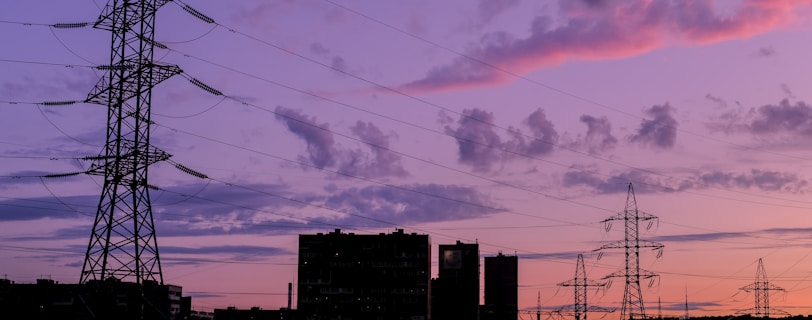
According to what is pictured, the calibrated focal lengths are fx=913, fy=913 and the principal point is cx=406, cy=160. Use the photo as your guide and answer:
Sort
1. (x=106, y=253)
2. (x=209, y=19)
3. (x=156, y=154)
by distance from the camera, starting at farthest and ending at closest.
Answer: (x=209, y=19) < (x=156, y=154) < (x=106, y=253)

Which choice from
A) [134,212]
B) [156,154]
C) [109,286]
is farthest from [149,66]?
[109,286]

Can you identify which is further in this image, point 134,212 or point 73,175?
point 73,175

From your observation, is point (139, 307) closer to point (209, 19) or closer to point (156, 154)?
point (156, 154)

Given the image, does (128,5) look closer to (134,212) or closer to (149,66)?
(149,66)

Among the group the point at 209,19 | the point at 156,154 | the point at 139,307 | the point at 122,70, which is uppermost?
the point at 209,19

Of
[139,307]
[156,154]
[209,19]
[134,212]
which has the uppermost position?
[209,19]

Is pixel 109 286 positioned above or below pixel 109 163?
below

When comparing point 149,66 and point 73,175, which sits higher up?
point 149,66

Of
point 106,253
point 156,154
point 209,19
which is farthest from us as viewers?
point 209,19

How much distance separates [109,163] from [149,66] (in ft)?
31.3

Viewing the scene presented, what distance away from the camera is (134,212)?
78.0m

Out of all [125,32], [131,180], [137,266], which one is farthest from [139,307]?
[125,32]

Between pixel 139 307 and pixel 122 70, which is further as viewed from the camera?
pixel 122 70

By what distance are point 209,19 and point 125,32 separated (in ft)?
25.6
